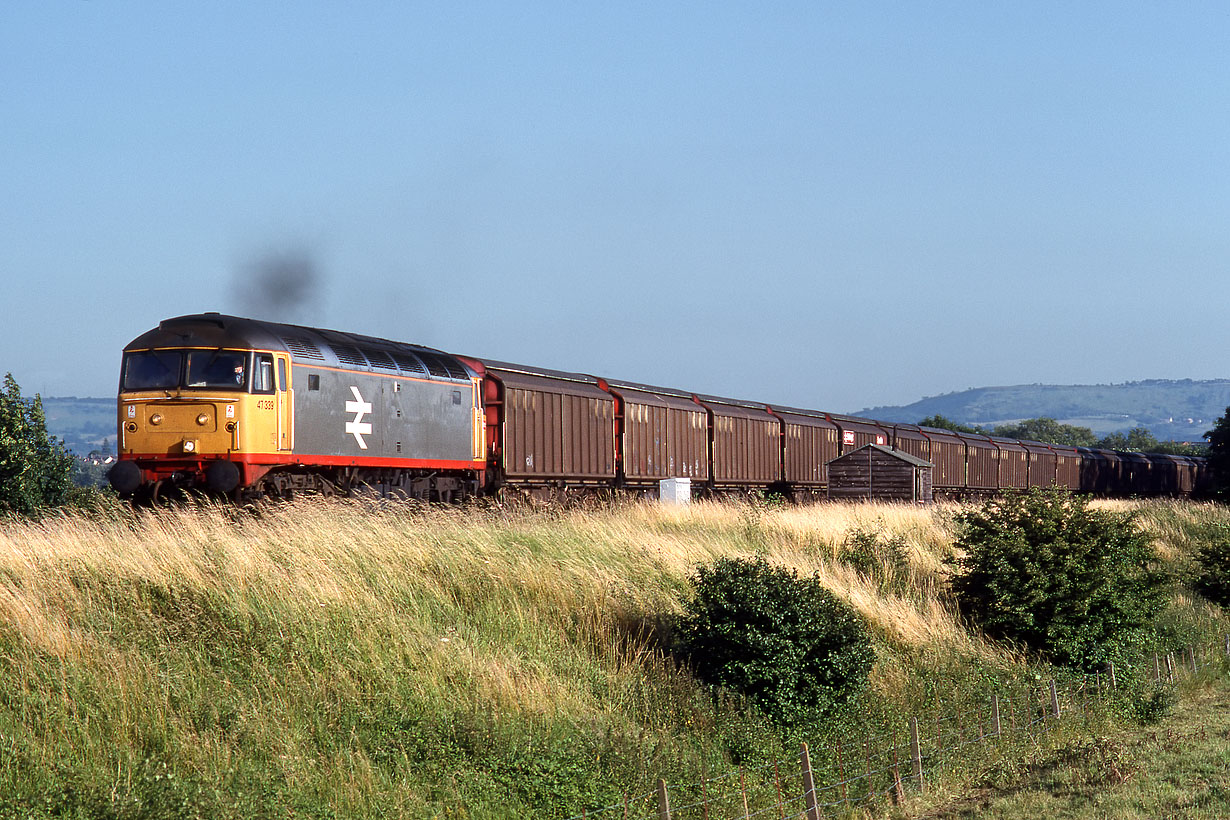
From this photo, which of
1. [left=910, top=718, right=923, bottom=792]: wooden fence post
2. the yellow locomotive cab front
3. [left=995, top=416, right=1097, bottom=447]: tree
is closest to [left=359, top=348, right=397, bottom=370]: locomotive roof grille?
the yellow locomotive cab front

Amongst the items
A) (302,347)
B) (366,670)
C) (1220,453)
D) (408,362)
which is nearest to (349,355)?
(302,347)

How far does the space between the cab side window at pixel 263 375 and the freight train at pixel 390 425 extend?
2cm

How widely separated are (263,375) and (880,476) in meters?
23.3

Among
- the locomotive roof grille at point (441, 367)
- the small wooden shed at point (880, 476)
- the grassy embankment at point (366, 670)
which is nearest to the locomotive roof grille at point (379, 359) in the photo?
the locomotive roof grille at point (441, 367)

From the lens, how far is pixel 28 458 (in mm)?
40188

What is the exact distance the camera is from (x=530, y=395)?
28.8 m

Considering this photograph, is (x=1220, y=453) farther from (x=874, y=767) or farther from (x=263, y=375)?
(x=874, y=767)

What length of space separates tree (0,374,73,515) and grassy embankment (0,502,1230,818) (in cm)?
2486

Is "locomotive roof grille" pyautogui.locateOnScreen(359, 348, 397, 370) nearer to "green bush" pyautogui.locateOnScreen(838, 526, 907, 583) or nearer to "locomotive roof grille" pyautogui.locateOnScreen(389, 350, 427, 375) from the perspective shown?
"locomotive roof grille" pyautogui.locateOnScreen(389, 350, 427, 375)

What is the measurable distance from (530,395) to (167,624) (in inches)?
680

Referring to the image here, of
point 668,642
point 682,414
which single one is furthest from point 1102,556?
point 682,414

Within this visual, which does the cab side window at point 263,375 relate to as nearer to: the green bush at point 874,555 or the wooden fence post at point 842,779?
the green bush at point 874,555

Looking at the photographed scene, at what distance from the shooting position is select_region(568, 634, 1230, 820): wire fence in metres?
10.7

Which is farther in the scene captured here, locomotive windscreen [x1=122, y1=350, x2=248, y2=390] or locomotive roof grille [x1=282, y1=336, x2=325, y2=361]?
locomotive roof grille [x1=282, y1=336, x2=325, y2=361]
